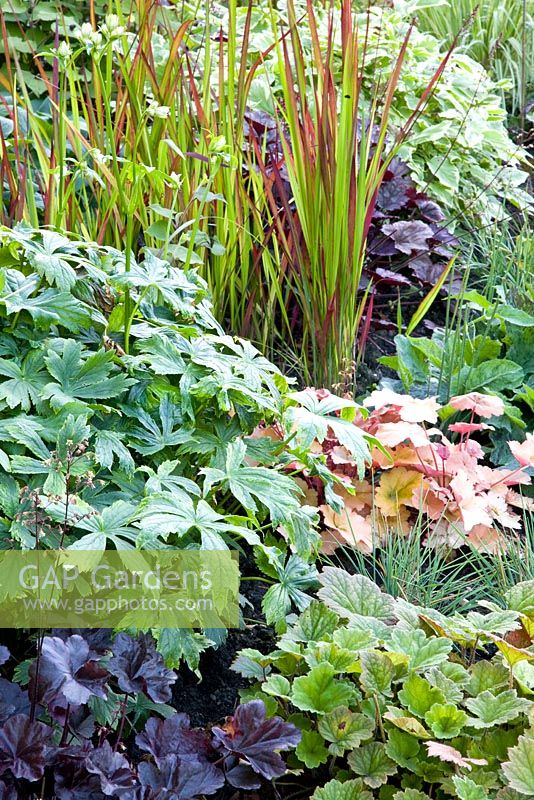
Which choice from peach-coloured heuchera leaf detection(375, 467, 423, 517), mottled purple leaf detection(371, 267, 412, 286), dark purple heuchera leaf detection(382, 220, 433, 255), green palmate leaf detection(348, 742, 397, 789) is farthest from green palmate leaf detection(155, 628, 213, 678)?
dark purple heuchera leaf detection(382, 220, 433, 255)

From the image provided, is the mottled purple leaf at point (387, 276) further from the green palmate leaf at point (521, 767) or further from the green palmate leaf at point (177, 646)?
the green palmate leaf at point (521, 767)

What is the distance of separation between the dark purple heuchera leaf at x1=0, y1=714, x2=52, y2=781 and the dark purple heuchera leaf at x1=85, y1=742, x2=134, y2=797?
94 mm

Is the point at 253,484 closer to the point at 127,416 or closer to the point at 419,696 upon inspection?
the point at 127,416

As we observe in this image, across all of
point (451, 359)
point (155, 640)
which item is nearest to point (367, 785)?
point (155, 640)

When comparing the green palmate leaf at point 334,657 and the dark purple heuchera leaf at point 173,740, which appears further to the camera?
the green palmate leaf at point 334,657

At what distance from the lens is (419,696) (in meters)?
1.72

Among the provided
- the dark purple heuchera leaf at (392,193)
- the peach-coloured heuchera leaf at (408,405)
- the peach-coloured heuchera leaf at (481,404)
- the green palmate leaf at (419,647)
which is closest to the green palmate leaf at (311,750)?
the green palmate leaf at (419,647)

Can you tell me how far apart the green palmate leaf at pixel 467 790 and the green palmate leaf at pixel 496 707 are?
0.44 ft

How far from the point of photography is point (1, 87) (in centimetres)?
451

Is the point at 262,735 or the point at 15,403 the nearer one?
the point at 262,735

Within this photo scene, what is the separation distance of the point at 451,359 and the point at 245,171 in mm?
1274

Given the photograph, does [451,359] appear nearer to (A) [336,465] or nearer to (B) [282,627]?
(A) [336,465]

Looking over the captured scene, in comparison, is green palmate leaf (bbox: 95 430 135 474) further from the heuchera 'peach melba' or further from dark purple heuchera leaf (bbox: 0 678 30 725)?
the heuchera 'peach melba'

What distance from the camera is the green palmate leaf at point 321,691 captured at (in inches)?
68.1
